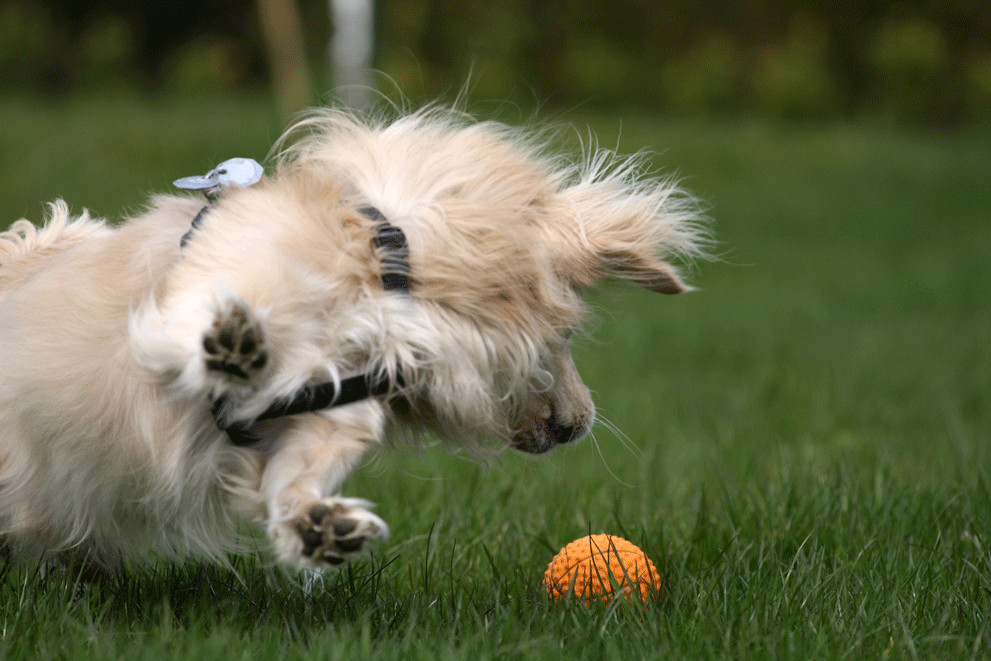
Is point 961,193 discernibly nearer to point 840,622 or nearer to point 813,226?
point 813,226

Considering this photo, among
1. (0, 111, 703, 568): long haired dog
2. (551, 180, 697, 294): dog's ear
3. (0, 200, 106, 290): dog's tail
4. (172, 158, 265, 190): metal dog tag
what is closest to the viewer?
(0, 111, 703, 568): long haired dog

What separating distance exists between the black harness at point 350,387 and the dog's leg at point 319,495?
0.03m

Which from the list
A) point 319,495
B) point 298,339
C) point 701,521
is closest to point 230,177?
point 298,339

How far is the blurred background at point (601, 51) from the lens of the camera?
65.7 feet

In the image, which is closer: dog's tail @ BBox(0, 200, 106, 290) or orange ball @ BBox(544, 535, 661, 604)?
orange ball @ BBox(544, 535, 661, 604)

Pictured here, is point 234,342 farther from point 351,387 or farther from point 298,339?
point 351,387

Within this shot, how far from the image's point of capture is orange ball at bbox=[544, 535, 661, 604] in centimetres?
256

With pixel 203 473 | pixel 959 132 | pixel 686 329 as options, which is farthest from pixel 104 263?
pixel 959 132

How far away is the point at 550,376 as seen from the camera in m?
2.40

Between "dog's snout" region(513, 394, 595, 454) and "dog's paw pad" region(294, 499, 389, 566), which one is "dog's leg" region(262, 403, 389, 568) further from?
"dog's snout" region(513, 394, 595, 454)

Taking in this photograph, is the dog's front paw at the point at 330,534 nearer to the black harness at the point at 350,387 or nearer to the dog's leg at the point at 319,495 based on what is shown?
the dog's leg at the point at 319,495

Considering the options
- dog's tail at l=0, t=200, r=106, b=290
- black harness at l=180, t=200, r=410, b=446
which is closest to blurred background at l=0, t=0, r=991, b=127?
dog's tail at l=0, t=200, r=106, b=290

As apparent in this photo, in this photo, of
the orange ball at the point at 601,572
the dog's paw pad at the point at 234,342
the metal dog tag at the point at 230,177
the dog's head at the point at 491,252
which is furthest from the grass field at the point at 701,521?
the metal dog tag at the point at 230,177

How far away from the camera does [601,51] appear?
2152 cm
